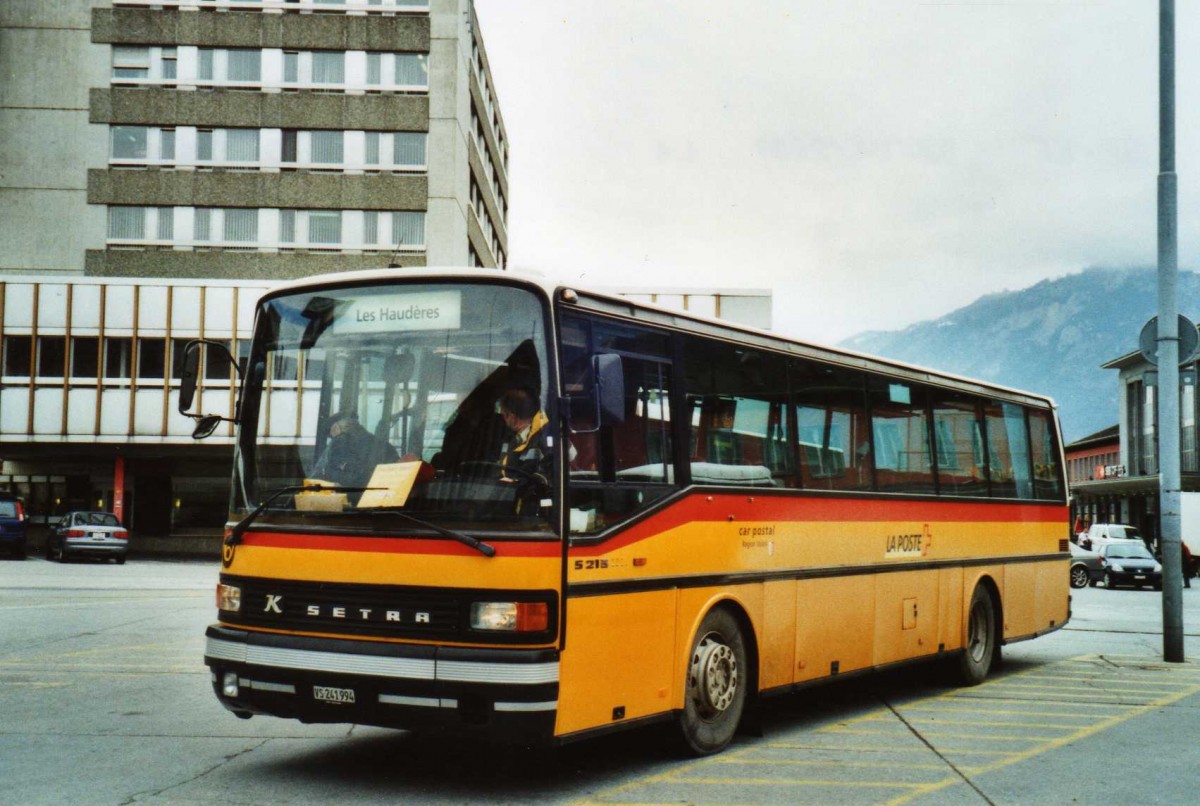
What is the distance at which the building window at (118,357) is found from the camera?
42.1m

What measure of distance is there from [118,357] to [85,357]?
1040 millimetres

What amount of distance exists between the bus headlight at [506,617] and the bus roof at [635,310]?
167 centimetres

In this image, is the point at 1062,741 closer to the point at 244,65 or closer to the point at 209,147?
the point at 209,147

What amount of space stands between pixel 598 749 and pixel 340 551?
2540 millimetres

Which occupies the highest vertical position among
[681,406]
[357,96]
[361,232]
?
[357,96]

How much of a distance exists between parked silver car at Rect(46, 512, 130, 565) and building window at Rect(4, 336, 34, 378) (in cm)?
646

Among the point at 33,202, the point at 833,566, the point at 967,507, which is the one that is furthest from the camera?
the point at 33,202

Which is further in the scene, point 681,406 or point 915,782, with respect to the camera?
point 681,406

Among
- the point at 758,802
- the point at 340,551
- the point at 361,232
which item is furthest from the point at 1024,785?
the point at 361,232

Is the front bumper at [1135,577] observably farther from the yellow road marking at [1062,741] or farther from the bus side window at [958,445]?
the bus side window at [958,445]

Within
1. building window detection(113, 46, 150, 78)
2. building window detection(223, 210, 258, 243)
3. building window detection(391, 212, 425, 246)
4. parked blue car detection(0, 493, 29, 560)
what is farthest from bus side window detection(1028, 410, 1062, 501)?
building window detection(113, 46, 150, 78)

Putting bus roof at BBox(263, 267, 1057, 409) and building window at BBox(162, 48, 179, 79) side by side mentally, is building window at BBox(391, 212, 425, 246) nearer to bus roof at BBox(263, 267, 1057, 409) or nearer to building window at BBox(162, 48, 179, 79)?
building window at BBox(162, 48, 179, 79)

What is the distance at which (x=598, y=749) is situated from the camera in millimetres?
8609

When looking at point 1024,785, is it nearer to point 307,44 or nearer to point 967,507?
point 967,507
